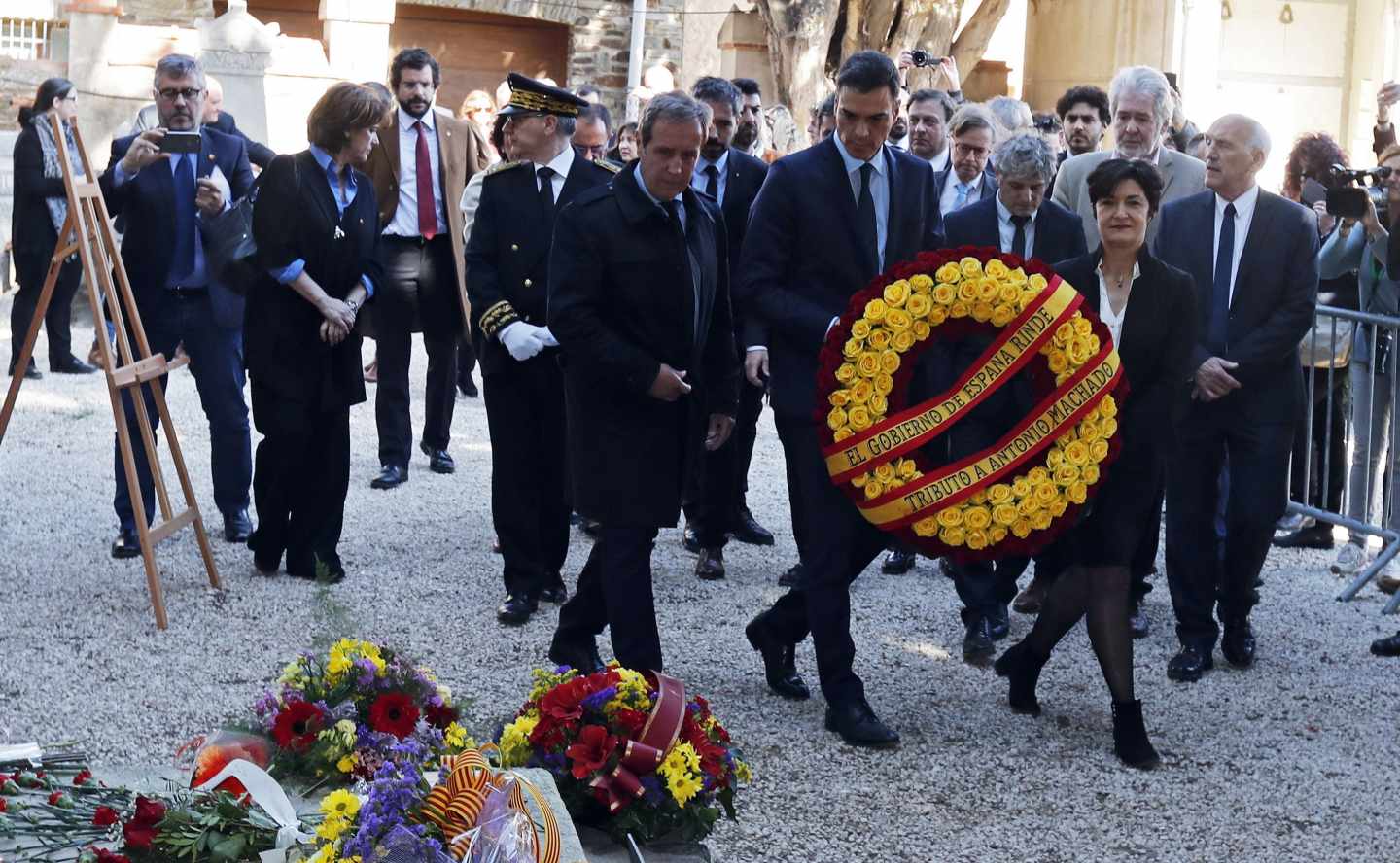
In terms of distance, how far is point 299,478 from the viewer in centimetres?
740

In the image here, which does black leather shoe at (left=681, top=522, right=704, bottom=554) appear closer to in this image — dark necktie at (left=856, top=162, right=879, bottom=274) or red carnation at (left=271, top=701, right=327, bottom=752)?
dark necktie at (left=856, top=162, right=879, bottom=274)

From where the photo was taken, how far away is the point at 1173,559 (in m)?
6.78

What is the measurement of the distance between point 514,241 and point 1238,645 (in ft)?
10.2

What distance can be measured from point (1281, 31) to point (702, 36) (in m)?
9.96

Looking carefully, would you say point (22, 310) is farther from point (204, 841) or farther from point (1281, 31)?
point (1281, 31)

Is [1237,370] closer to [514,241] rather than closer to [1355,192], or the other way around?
[1355,192]

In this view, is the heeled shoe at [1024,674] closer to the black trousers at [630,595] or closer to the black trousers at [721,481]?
the black trousers at [630,595]

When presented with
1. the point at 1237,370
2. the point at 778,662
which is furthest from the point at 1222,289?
the point at 778,662

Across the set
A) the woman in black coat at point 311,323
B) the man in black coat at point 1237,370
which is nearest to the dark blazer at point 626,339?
the woman in black coat at point 311,323

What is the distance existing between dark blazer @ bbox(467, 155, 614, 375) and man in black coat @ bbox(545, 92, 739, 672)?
1.26m

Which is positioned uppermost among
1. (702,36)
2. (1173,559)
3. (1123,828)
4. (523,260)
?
(702,36)

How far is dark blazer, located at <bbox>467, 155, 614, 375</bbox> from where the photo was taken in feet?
22.4

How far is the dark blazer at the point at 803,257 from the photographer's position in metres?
5.68

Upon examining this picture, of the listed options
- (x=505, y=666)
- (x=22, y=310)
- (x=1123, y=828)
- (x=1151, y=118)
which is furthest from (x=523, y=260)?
(x=22, y=310)
